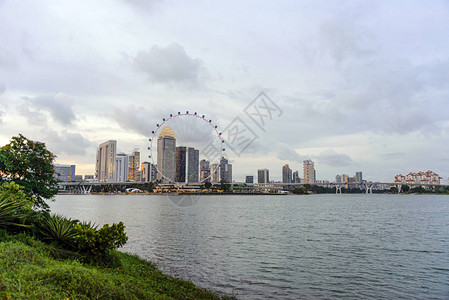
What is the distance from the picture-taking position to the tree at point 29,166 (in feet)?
68.4

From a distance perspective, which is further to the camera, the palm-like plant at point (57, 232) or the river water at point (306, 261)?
the river water at point (306, 261)

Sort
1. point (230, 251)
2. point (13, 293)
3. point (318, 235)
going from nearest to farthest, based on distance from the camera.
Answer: point (13, 293), point (230, 251), point (318, 235)

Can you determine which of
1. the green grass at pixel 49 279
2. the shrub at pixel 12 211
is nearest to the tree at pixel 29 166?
the shrub at pixel 12 211

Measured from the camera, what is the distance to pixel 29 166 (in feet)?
71.7

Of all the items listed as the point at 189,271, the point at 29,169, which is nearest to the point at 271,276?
the point at 189,271

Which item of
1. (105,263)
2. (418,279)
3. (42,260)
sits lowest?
(418,279)

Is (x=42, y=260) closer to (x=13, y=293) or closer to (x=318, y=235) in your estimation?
(x=13, y=293)

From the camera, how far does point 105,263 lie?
49.7 feet

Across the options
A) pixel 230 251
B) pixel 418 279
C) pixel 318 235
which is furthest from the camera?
pixel 318 235

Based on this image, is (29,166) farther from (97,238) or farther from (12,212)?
(97,238)

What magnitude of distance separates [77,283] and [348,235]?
3565 centimetres

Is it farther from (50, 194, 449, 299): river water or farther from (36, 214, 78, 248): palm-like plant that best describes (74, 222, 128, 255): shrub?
(50, 194, 449, 299): river water

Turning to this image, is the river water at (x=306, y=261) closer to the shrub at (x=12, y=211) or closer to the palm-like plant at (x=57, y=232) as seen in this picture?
the palm-like plant at (x=57, y=232)

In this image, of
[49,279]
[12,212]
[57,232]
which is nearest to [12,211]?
[12,212]
